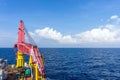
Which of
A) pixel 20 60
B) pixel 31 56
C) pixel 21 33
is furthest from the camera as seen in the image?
pixel 21 33

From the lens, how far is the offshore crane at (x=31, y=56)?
59.5m

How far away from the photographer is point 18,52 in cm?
6712

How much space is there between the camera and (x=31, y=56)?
63000 millimetres

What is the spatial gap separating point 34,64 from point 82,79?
41.6 metres

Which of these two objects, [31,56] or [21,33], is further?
[21,33]

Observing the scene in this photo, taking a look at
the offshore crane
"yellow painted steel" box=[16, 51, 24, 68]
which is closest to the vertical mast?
the offshore crane

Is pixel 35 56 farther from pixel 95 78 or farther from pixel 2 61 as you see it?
pixel 95 78

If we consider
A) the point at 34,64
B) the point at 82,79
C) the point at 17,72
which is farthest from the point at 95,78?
the point at 17,72

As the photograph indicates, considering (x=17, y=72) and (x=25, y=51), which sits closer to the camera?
(x=17, y=72)

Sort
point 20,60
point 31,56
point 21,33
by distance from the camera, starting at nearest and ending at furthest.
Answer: point 31,56, point 20,60, point 21,33

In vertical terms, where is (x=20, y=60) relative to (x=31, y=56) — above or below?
below

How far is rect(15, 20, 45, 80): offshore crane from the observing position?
59.5 meters

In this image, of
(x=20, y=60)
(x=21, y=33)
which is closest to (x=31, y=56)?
(x=20, y=60)

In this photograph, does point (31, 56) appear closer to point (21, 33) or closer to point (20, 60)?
point (20, 60)
